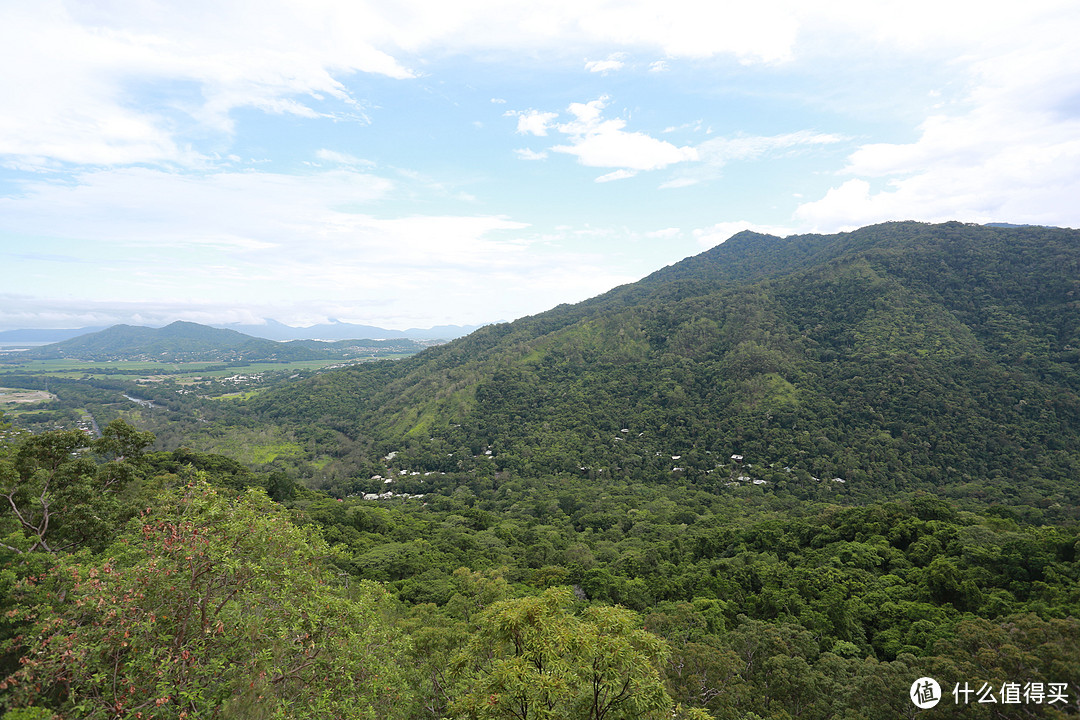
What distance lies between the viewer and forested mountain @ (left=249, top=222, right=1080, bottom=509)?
266 feet

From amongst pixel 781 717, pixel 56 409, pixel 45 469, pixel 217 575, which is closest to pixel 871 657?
pixel 781 717

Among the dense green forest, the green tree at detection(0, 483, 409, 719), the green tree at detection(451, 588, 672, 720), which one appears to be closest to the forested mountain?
the dense green forest

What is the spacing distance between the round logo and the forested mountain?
6937 centimetres

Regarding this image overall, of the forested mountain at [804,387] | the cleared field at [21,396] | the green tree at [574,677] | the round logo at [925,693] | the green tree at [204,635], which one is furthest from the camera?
the cleared field at [21,396]

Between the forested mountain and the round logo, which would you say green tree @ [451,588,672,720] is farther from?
the forested mountain

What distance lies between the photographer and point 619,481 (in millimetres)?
88188

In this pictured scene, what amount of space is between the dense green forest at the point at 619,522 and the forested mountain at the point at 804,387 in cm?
82

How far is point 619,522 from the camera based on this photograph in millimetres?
61625

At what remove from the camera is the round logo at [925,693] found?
16594mm

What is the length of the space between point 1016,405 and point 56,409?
235290 mm

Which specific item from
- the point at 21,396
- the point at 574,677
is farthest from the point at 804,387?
the point at 21,396

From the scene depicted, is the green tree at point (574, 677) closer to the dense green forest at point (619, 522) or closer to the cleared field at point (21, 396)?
the dense green forest at point (619, 522)

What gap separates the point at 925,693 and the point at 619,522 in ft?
151

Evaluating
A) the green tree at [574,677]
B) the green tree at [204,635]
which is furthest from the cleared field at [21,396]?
the green tree at [574,677]
